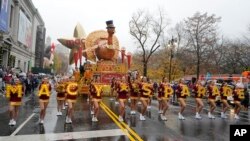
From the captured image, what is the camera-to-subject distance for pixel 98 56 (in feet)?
120

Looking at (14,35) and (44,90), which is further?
(14,35)

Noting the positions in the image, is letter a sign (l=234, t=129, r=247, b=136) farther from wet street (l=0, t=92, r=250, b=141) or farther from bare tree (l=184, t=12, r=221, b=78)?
bare tree (l=184, t=12, r=221, b=78)

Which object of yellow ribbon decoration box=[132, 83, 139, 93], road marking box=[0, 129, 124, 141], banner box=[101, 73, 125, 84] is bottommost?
road marking box=[0, 129, 124, 141]

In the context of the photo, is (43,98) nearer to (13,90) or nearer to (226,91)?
(13,90)

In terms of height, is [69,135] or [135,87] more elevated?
[135,87]

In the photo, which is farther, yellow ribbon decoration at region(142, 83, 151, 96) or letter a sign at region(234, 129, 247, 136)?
yellow ribbon decoration at region(142, 83, 151, 96)

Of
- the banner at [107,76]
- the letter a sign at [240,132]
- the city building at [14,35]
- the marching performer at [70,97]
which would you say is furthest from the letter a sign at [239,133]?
the city building at [14,35]

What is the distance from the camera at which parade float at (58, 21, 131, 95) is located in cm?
3097

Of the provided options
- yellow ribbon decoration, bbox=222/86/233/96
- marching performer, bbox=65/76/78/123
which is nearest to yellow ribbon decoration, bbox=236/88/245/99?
yellow ribbon decoration, bbox=222/86/233/96

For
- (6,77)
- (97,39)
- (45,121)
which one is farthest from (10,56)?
(45,121)

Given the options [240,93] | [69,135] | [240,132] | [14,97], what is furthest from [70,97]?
[240,93]

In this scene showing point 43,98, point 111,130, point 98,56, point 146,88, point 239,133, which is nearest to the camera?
point 239,133

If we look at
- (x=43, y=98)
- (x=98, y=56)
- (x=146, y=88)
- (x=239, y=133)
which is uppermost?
(x=98, y=56)

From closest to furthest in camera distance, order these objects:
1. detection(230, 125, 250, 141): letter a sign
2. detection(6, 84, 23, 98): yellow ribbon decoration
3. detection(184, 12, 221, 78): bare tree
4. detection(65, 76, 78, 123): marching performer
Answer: detection(230, 125, 250, 141): letter a sign, detection(6, 84, 23, 98): yellow ribbon decoration, detection(65, 76, 78, 123): marching performer, detection(184, 12, 221, 78): bare tree
